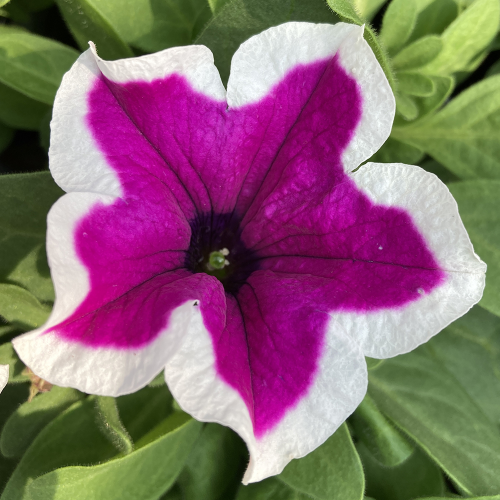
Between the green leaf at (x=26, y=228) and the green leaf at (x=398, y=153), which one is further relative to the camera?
the green leaf at (x=398, y=153)

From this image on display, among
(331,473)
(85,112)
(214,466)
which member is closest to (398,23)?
(85,112)

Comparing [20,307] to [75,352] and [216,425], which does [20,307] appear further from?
[216,425]

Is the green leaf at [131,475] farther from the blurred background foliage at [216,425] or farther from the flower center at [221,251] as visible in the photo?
the flower center at [221,251]

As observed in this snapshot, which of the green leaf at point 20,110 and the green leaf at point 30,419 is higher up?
the green leaf at point 20,110

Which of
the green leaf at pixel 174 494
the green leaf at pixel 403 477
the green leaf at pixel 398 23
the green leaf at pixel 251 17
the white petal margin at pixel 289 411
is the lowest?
the green leaf at pixel 403 477

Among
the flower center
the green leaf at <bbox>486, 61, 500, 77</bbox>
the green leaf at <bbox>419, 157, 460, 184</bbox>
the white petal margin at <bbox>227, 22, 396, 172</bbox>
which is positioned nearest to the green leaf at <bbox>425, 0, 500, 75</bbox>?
the green leaf at <bbox>486, 61, 500, 77</bbox>

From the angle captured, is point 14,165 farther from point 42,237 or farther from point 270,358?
point 270,358

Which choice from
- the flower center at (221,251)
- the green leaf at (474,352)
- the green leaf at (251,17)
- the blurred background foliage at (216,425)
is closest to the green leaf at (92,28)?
the blurred background foliage at (216,425)
